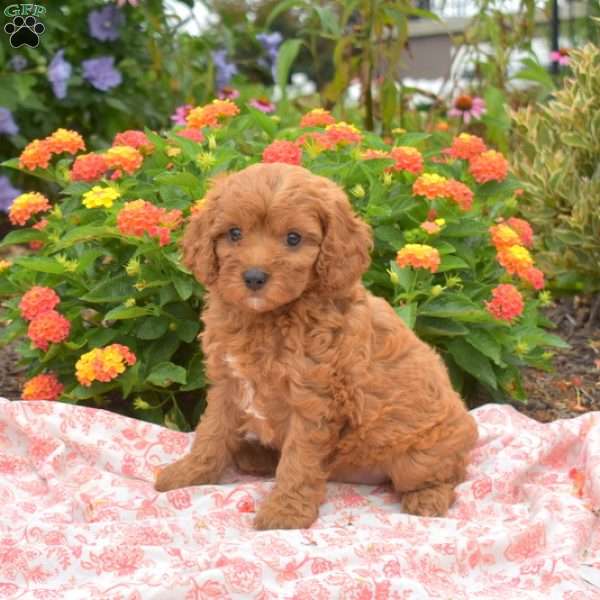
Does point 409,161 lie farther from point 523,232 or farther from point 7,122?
point 7,122

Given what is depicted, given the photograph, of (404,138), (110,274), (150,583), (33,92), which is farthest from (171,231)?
(33,92)

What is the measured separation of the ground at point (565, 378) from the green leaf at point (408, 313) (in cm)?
119

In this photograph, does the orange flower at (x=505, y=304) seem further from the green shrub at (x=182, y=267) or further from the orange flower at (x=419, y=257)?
the orange flower at (x=419, y=257)

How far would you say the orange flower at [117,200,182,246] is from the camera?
4281mm

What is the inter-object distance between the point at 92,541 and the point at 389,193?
2.32 m

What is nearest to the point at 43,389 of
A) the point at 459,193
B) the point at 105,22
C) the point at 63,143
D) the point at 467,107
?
the point at 63,143

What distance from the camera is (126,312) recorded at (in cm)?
432

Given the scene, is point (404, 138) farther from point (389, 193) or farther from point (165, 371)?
point (165, 371)

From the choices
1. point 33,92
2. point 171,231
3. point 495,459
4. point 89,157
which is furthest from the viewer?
point 33,92

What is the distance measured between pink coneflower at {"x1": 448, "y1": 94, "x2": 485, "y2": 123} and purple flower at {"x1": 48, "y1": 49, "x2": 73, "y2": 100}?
9.63 ft

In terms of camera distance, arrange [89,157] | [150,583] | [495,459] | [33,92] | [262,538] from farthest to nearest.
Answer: [33,92] < [89,157] < [495,459] < [262,538] < [150,583]

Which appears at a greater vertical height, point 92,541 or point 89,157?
point 89,157

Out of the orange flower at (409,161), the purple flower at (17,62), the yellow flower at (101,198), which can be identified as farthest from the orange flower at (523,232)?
the purple flower at (17,62)

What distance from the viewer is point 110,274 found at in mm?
4668
